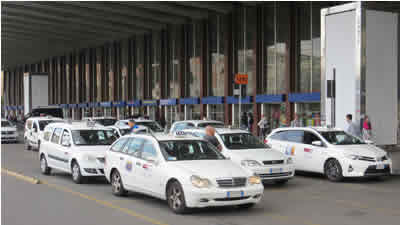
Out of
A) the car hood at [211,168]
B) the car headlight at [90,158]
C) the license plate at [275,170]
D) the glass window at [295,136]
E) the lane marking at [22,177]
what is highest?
the glass window at [295,136]

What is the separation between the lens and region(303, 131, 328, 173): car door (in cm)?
1430

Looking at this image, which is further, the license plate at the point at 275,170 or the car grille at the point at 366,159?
the car grille at the point at 366,159

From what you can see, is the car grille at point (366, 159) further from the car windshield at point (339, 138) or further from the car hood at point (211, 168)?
the car hood at point (211, 168)

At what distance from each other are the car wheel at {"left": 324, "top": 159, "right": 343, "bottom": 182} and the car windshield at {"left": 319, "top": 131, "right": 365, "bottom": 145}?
640mm

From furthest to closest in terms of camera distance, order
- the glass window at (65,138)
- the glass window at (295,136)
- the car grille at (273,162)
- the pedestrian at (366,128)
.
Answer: the pedestrian at (366,128) → the glass window at (295,136) → the glass window at (65,138) → the car grille at (273,162)

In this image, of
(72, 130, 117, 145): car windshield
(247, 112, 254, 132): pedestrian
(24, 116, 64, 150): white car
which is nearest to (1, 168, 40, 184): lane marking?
(72, 130, 117, 145): car windshield

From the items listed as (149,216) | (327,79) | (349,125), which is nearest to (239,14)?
(327,79)

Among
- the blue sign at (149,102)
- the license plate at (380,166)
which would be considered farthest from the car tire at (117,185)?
the blue sign at (149,102)

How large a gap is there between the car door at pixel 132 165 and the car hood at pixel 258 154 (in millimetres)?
3151

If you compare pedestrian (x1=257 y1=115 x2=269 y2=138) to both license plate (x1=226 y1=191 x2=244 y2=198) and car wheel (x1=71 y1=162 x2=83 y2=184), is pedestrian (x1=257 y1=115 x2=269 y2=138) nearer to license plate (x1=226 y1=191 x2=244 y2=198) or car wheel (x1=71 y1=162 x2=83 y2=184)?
car wheel (x1=71 y1=162 x2=83 y2=184)

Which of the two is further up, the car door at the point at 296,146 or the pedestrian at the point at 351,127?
the pedestrian at the point at 351,127

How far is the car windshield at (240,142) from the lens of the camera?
13.8 metres

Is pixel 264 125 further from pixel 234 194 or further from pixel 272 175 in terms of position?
pixel 234 194

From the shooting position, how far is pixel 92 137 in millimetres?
14492
